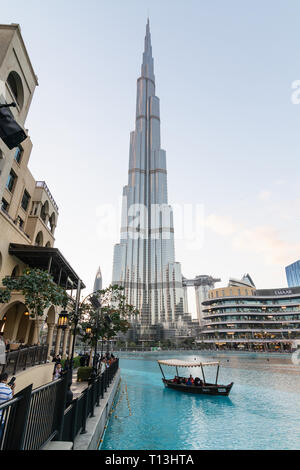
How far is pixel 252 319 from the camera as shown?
97750 mm

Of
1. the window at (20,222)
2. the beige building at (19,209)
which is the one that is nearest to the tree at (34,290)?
the beige building at (19,209)

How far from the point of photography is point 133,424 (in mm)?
15352

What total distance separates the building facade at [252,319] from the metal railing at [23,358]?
9190 centimetres

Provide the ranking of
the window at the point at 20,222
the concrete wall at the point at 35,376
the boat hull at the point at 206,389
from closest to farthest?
the concrete wall at the point at 35,376
the boat hull at the point at 206,389
the window at the point at 20,222

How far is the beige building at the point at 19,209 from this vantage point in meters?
19.3

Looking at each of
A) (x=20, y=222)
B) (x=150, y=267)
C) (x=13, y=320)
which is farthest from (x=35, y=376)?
(x=150, y=267)

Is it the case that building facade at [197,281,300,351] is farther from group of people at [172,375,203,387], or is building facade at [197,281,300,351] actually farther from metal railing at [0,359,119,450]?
metal railing at [0,359,119,450]

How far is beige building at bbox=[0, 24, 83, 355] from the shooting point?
63.5 ft

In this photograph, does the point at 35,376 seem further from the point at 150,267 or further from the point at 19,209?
the point at 150,267

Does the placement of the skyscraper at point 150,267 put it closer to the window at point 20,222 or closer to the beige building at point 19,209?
the beige building at point 19,209

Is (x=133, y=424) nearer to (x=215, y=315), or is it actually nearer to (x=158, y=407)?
(x=158, y=407)

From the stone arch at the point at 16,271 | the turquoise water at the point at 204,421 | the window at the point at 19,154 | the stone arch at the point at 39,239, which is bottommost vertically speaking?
the turquoise water at the point at 204,421

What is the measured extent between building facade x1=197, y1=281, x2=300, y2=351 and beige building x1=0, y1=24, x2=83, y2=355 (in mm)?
85402

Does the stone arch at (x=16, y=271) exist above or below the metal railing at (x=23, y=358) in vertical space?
above
